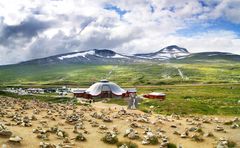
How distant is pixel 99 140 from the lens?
3369 cm

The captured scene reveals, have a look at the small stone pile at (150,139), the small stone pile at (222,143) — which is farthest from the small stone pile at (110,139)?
the small stone pile at (222,143)

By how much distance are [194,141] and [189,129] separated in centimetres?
548

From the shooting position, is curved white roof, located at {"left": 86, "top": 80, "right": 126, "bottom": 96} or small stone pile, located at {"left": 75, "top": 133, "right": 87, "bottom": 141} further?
curved white roof, located at {"left": 86, "top": 80, "right": 126, "bottom": 96}

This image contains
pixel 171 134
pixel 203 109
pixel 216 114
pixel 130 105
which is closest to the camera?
pixel 171 134

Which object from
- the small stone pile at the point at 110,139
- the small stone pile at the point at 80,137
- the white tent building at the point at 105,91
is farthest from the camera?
the white tent building at the point at 105,91

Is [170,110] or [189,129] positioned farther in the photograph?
[170,110]

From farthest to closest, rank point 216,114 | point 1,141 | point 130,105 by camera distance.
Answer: point 130,105
point 216,114
point 1,141

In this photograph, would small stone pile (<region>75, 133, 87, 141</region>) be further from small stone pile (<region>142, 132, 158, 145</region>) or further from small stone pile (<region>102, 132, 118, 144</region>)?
small stone pile (<region>142, 132, 158, 145</region>)

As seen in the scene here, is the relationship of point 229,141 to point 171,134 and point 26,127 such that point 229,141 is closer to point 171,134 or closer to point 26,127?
point 171,134

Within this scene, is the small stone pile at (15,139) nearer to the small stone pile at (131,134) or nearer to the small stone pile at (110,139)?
the small stone pile at (110,139)

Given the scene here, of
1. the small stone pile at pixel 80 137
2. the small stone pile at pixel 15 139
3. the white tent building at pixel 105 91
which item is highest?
the small stone pile at pixel 15 139

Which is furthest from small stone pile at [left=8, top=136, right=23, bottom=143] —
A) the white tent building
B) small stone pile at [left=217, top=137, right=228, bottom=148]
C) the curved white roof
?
the curved white roof

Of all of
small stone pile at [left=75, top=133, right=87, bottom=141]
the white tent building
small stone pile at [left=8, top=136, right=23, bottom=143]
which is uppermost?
small stone pile at [left=8, top=136, right=23, bottom=143]

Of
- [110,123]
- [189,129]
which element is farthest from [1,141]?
[189,129]
